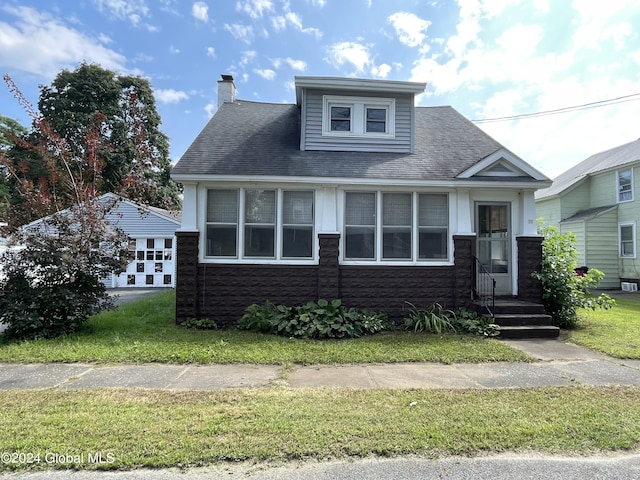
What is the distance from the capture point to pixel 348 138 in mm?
9352

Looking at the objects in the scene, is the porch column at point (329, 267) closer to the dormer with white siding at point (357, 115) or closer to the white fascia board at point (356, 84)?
the dormer with white siding at point (357, 115)

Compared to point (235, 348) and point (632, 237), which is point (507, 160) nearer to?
point (235, 348)

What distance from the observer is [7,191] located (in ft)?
85.5

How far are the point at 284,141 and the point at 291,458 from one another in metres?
7.91

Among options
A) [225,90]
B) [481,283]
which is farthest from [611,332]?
[225,90]

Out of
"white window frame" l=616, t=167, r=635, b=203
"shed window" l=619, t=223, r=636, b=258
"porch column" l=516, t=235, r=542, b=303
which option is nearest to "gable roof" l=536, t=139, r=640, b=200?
"white window frame" l=616, t=167, r=635, b=203

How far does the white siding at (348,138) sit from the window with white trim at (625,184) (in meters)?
13.7

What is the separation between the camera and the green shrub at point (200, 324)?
7.86 metres

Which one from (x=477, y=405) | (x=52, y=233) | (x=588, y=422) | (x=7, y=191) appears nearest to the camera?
(x=588, y=422)

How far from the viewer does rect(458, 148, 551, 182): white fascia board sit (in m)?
8.28

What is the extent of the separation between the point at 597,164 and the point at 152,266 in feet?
75.6

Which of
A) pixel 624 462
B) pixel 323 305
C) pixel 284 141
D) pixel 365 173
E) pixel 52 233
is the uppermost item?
pixel 284 141

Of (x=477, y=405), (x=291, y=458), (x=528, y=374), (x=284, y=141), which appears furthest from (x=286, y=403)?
(x=284, y=141)

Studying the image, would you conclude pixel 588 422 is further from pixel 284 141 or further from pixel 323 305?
pixel 284 141
